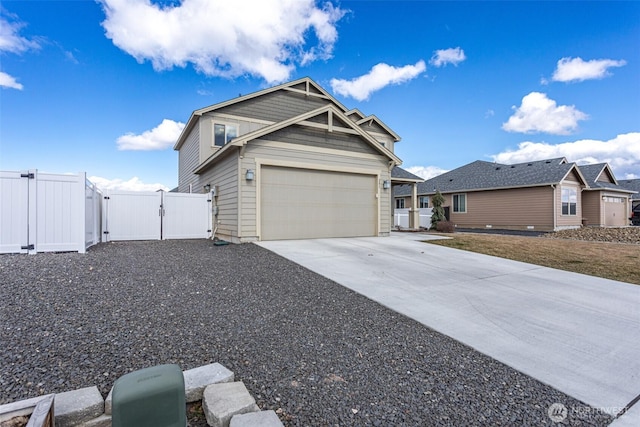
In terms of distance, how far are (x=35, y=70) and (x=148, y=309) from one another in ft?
36.3

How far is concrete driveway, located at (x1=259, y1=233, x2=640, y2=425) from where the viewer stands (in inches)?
101

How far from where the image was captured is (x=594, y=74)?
13789 mm

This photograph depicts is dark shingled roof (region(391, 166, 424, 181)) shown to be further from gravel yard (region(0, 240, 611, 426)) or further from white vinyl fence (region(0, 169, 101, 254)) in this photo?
white vinyl fence (region(0, 169, 101, 254))

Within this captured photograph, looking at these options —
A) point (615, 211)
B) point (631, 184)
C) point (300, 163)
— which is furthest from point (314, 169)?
point (631, 184)

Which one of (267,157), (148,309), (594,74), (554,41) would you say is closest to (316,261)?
(148,309)

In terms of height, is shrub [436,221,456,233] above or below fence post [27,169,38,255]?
below

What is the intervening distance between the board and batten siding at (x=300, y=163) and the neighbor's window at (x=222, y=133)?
16.4 ft

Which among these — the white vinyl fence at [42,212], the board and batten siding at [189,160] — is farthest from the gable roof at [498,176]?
the white vinyl fence at [42,212]

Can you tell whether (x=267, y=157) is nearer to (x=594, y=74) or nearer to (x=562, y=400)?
(x=562, y=400)

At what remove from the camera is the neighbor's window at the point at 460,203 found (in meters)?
22.6

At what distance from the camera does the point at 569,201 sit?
19.0 meters

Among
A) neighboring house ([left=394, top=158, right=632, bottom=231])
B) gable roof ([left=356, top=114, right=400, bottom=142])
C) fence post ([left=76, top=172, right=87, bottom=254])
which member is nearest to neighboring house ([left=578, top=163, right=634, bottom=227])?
neighboring house ([left=394, top=158, right=632, bottom=231])

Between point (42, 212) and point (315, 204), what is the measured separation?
6.96 metres

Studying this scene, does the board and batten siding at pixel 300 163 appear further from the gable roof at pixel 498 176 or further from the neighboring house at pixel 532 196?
the neighboring house at pixel 532 196
